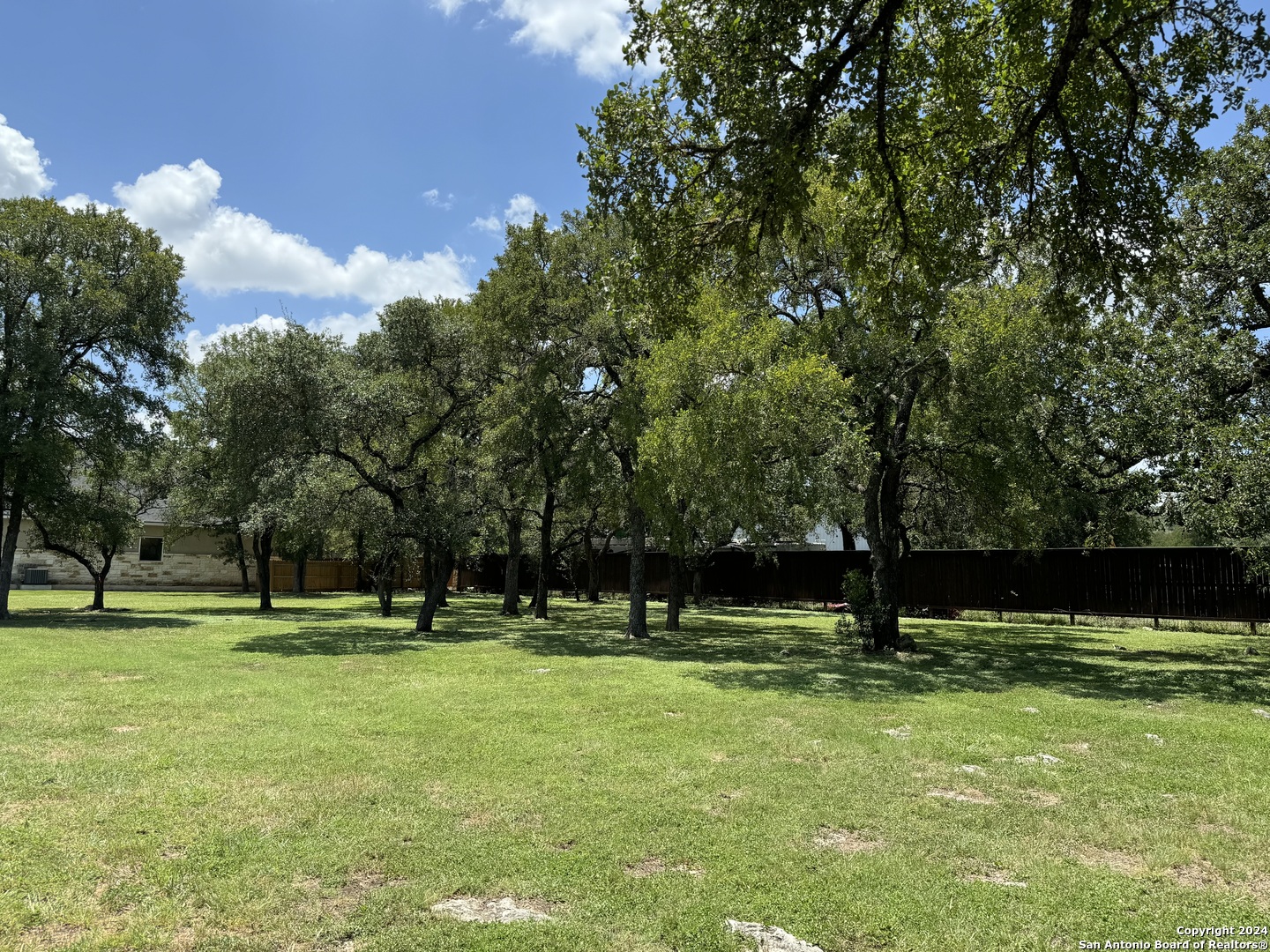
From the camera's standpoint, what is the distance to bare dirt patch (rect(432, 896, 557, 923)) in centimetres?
327

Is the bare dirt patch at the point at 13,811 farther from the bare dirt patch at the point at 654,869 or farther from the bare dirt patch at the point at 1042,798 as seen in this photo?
the bare dirt patch at the point at 1042,798

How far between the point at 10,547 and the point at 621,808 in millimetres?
21210

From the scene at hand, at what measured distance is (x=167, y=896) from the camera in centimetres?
341

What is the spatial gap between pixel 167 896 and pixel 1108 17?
267 inches

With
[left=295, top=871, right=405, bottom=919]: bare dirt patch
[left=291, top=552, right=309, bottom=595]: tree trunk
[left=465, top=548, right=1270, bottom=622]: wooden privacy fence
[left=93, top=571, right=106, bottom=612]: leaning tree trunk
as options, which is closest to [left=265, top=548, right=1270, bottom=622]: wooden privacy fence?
[left=465, top=548, right=1270, bottom=622]: wooden privacy fence

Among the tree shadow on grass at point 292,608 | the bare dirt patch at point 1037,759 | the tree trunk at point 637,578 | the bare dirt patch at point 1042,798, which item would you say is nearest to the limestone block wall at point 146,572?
the tree shadow on grass at point 292,608

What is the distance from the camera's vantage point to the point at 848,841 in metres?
4.24

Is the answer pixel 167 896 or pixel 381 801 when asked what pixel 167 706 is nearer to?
pixel 381 801

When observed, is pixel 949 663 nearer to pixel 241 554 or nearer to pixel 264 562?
pixel 264 562

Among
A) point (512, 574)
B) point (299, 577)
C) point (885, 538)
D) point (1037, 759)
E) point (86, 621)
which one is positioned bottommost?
point (299, 577)

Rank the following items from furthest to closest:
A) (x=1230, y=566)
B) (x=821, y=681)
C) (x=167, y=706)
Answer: (x=1230, y=566), (x=821, y=681), (x=167, y=706)

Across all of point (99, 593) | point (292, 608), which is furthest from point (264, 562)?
point (99, 593)

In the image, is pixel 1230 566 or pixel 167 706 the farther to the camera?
pixel 1230 566

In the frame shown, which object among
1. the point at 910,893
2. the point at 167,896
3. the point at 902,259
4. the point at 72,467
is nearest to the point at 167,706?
the point at 167,896
